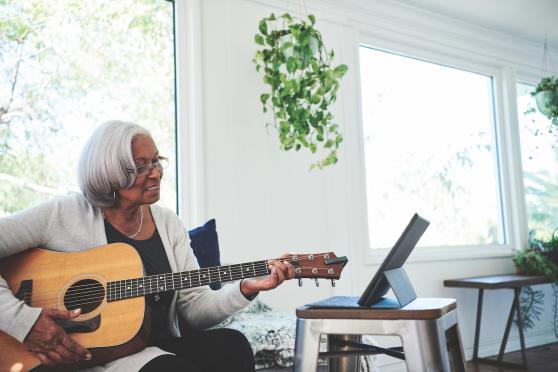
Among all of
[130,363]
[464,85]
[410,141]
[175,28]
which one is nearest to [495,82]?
[464,85]

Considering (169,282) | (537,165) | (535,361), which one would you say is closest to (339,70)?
(169,282)

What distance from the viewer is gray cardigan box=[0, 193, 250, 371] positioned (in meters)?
1.31

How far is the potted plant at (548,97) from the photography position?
3.79 m

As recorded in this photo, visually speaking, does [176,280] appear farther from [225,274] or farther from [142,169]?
[142,169]

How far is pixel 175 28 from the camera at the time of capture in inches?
107

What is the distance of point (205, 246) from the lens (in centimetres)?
209

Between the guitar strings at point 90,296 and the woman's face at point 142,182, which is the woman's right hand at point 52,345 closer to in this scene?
the guitar strings at point 90,296

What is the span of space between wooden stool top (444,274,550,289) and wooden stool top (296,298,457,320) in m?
2.13

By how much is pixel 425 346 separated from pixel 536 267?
9.48 feet

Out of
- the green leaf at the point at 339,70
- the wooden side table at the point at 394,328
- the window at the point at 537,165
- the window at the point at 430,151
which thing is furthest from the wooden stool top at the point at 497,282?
the wooden side table at the point at 394,328

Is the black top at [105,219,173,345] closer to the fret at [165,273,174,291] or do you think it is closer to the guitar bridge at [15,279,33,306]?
the fret at [165,273,174,291]

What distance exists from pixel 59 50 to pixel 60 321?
1.55m

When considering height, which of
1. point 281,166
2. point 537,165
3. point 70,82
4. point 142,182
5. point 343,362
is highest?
point 70,82

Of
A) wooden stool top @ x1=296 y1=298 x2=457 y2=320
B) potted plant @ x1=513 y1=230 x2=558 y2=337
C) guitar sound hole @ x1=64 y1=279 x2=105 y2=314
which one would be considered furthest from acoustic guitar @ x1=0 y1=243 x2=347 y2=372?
potted plant @ x1=513 y1=230 x2=558 y2=337
